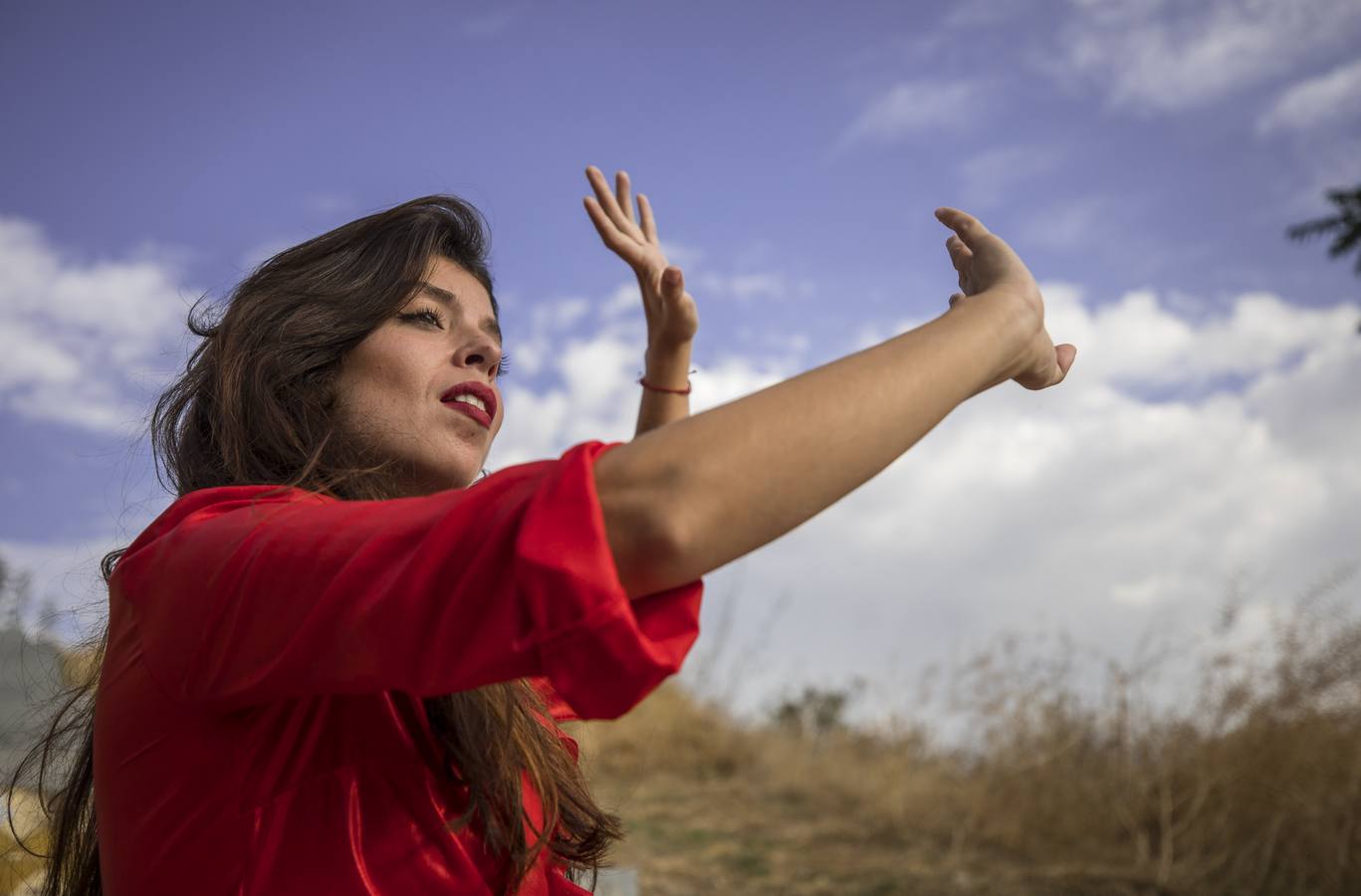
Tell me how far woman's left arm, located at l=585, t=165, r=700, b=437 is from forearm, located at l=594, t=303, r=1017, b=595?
40 centimetres

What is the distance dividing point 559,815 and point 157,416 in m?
1.08

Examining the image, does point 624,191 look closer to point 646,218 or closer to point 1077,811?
point 646,218

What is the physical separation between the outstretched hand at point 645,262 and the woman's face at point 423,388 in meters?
0.44

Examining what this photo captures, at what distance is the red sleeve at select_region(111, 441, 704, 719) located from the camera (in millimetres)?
931

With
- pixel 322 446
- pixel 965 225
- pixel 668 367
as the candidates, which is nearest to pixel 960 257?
pixel 965 225

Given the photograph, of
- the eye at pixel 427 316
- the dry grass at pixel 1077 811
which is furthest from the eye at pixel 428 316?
the dry grass at pixel 1077 811

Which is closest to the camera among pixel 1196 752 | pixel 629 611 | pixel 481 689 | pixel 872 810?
pixel 629 611

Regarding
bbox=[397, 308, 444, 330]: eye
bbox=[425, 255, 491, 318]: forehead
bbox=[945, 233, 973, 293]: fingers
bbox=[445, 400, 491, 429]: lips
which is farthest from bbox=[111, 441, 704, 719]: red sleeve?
bbox=[425, 255, 491, 318]: forehead

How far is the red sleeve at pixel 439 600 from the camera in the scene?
931mm

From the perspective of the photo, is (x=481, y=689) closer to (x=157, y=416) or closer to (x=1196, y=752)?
(x=157, y=416)

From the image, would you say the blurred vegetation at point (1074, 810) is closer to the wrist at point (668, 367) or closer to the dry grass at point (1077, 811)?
the dry grass at point (1077, 811)

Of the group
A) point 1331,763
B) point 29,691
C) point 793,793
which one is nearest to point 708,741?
point 793,793

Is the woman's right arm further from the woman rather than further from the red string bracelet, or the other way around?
the red string bracelet

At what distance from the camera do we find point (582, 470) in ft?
3.14
